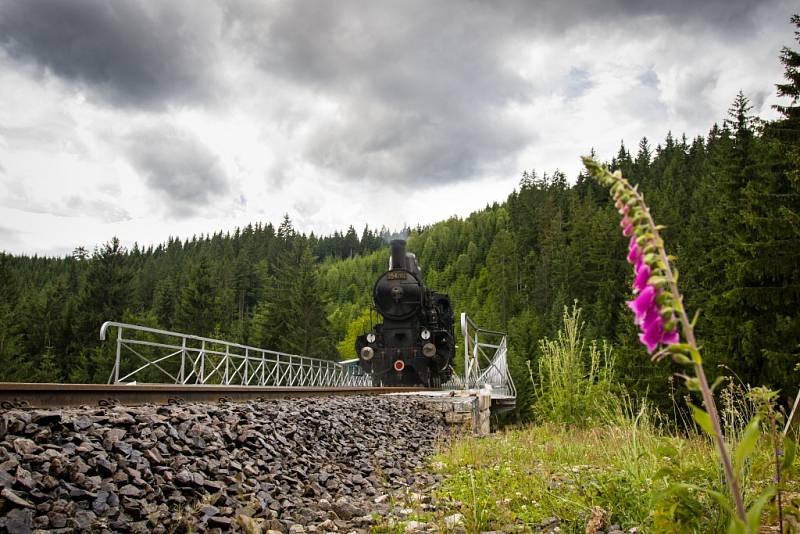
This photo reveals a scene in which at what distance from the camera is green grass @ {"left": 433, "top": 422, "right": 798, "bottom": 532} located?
314 cm

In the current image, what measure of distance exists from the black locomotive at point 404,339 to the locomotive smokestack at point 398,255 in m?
1.16

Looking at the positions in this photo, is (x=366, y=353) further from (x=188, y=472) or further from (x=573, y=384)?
(x=188, y=472)

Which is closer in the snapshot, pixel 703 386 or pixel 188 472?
pixel 703 386

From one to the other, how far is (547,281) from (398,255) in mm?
43570

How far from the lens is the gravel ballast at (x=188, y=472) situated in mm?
3148

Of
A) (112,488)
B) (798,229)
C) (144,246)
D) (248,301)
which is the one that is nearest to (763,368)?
(798,229)

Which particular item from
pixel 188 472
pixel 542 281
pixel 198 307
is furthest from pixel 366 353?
pixel 542 281

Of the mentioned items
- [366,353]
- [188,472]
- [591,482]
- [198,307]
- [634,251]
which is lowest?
[591,482]

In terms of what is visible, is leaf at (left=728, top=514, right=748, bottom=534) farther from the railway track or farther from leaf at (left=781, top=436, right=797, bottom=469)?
the railway track

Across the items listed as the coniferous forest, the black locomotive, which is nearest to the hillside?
the coniferous forest

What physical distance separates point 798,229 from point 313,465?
14235 mm

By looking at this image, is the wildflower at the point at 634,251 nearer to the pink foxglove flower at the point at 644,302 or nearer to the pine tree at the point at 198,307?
the pink foxglove flower at the point at 644,302

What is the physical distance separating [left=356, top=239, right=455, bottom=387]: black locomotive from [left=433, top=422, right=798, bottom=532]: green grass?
13.6 metres

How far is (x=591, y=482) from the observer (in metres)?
4.65
